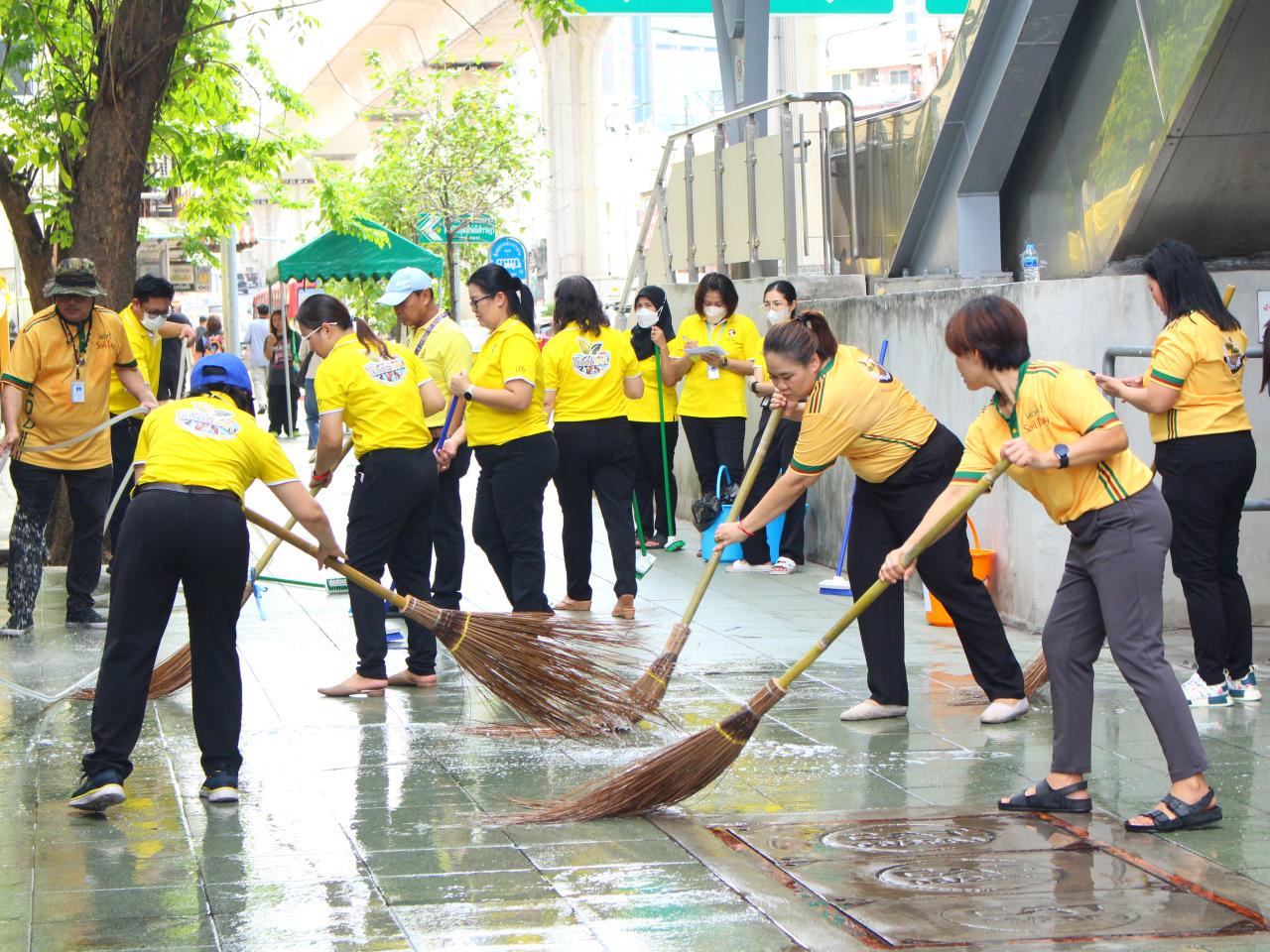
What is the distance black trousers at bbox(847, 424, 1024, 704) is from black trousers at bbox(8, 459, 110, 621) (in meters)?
4.76

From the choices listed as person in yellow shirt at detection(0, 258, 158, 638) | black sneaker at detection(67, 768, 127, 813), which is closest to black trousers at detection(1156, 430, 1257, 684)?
black sneaker at detection(67, 768, 127, 813)

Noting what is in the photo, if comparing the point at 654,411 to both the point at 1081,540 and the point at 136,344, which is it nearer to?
the point at 136,344

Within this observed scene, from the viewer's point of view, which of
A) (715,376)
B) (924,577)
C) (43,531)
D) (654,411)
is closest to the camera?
(924,577)

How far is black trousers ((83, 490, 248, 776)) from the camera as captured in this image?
18.7 feet

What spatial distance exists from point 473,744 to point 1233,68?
202 inches

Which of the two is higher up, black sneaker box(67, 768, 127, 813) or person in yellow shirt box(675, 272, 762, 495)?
person in yellow shirt box(675, 272, 762, 495)

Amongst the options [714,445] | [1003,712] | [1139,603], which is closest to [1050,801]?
[1139,603]

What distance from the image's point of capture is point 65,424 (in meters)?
9.59

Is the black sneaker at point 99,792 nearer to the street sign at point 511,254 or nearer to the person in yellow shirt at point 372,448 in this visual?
the person in yellow shirt at point 372,448

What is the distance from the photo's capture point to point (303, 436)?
26.5m

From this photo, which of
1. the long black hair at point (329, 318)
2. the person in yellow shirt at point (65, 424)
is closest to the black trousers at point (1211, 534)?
the long black hair at point (329, 318)

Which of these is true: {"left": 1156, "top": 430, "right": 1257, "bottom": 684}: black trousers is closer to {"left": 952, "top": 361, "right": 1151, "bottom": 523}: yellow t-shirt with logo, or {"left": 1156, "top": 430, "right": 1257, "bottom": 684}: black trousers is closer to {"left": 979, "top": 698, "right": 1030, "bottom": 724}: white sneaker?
{"left": 979, "top": 698, "right": 1030, "bottom": 724}: white sneaker

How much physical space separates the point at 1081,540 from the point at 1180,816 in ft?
2.93

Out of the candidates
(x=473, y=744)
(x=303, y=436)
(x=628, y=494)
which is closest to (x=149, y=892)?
(x=473, y=744)
